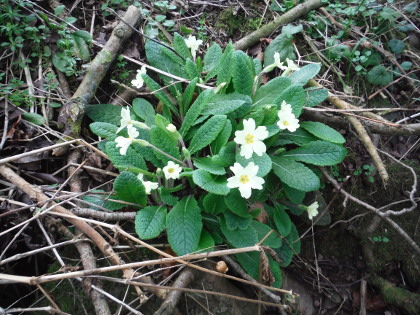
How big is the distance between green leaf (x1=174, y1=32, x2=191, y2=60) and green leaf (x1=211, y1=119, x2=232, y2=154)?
73 cm

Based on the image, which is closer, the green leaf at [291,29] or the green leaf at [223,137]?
the green leaf at [223,137]

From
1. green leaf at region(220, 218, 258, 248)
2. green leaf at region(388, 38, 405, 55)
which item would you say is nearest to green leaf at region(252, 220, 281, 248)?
green leaf at region(220, 218, 258, 248)

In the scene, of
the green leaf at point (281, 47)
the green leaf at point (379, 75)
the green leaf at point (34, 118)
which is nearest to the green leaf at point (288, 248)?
the green leaf at point (281, 47)

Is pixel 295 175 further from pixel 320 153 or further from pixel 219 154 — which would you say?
pixel 219 154

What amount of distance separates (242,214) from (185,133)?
67cm

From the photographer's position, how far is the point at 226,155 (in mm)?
2135

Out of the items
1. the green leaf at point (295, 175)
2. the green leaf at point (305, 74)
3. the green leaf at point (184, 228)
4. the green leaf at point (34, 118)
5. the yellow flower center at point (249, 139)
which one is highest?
the green leaf at point (34, 118)

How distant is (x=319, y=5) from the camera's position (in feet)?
10.7

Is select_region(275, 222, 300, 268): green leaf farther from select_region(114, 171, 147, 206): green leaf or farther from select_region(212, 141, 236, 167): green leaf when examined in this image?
select_region(114, 171, 147, 206): green leaf

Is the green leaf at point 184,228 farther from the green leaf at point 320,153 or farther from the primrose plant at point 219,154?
the green leaf at point 320,153

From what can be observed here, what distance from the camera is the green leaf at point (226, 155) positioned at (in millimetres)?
2102

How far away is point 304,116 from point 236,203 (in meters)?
1.04

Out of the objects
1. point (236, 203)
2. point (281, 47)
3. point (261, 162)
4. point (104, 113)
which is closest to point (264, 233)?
point (236, 203)

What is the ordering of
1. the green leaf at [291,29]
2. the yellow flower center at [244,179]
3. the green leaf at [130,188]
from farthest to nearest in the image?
the green leaf at [291,29], the green leaf at [130,188], the yellow flower center at [244,179]
